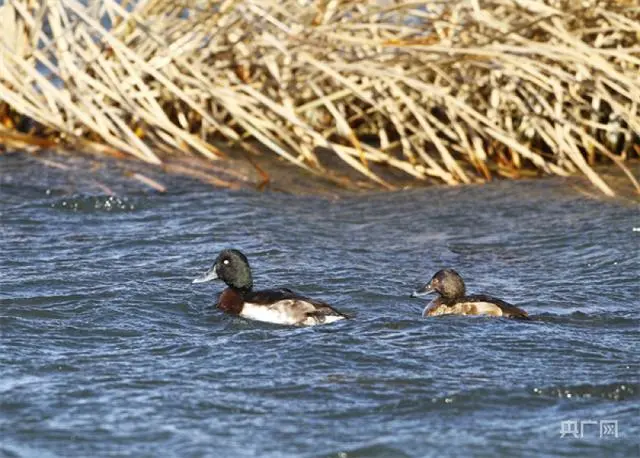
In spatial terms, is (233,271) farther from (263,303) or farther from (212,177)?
(212,177)

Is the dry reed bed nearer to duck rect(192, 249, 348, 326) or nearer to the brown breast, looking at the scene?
→ duck rect(192, 249, 348, 326)

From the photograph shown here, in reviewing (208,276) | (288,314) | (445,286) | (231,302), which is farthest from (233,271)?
(445,286)

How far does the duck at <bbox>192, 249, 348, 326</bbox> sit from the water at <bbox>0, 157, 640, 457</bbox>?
0.32 ft

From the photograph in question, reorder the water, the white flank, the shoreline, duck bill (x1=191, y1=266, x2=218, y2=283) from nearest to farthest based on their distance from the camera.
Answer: the water → the white flank → duck bill (x1=191, y1=266, x2=218, y2=283) → the shoreline

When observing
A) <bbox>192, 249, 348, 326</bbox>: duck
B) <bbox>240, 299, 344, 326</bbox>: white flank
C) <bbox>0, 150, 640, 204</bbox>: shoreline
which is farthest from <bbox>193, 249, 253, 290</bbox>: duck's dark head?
<bbox>0, 150, 640, 204</bbox>: shoreline

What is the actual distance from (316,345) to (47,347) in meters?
1.33

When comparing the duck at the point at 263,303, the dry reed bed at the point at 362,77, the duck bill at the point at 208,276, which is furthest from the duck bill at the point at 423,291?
the dry reed bed at the point at 362,77

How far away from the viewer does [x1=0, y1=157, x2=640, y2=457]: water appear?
19.2 ft

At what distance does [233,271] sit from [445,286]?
130cm

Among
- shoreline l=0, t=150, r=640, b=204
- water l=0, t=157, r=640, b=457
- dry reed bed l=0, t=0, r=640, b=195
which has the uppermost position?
dry reed bed l=0, t=0, r=640, b=195

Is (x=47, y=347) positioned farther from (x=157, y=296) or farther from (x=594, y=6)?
(x=594, y=6)

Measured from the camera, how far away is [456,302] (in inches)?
311

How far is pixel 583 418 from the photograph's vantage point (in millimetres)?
5980

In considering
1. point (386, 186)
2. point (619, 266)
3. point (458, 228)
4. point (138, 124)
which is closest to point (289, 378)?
point (619, 266)
